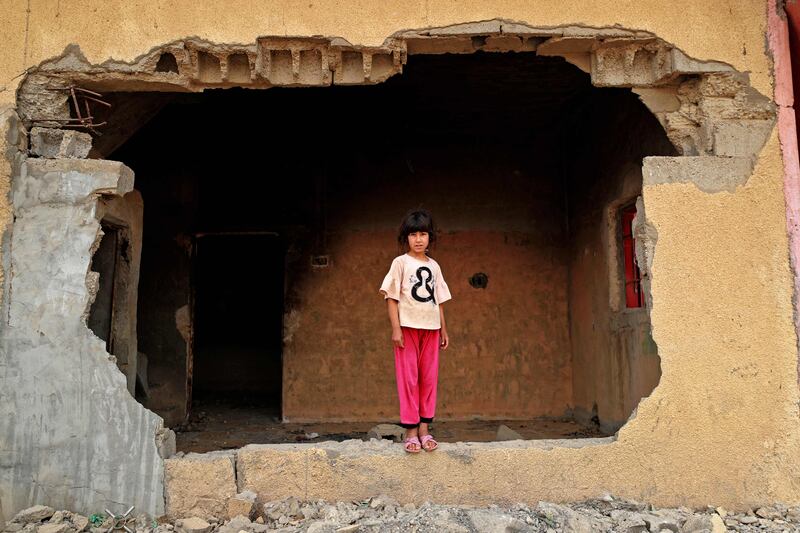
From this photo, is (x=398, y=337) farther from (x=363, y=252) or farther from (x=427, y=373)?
(x=363, y=252)

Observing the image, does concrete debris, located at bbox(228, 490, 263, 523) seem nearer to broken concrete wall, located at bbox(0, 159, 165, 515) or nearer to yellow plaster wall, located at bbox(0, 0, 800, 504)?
broken concrete wall, located at bbox(0, 159, 165, 515)

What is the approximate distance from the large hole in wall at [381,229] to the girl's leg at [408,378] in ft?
10.4

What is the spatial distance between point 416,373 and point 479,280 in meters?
3.93

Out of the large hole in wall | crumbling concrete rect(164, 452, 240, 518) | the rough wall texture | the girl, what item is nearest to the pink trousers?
the girl

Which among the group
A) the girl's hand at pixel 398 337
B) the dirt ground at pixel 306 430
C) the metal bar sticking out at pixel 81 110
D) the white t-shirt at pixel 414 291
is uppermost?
the metal bar sticking out at pixel 81 110

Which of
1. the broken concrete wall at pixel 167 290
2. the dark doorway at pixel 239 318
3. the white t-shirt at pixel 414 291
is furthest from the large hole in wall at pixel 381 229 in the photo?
the white t-shirt at pixel 414 291

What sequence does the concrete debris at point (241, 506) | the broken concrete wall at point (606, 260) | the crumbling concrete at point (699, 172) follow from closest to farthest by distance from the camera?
the concrete debris at point (241, 506) < the crumbling concrete at point (699, 172) < the broken concrete wall at point (606, 260)

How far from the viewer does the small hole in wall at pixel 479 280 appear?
8000mm

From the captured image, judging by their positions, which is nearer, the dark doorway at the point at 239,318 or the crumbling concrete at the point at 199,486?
the crumbling concrete at the point at 199,486

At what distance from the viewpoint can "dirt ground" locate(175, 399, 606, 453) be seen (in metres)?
6.72

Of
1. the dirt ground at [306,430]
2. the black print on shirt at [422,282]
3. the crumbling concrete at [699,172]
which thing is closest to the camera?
the black print on shirt at [422,282]

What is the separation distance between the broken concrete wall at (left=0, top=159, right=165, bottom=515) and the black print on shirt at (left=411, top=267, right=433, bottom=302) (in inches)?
71.7

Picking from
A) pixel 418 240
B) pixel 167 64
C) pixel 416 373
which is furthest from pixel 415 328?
pixel 167 64

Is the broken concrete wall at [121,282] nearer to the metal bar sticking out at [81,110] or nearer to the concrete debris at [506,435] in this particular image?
the metal bar sticking out at [81,110]
